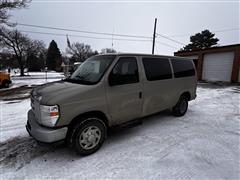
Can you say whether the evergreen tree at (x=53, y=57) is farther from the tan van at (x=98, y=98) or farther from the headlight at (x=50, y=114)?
the headlight at (x=50, y=114)

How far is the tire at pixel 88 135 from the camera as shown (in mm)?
2696

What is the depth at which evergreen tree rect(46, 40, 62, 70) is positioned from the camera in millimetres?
57075

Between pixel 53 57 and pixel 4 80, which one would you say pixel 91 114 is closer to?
pixel 4 80

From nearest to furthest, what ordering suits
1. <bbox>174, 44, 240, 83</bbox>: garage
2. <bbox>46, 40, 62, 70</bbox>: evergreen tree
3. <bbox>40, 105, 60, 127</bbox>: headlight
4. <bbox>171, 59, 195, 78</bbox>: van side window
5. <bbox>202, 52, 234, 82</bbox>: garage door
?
<bbox>40, 105, 60, 127</bbox>: headlight < <bbox>171, 59, 195, 78</bbox>: van side window < <bbox>174, 44, 240, 83</bbox>: garage < <bbox>202, 52, 234, 82</bbox>: garage door < <bbox>46, 40, 62, 70</bbox>: evergreen tree

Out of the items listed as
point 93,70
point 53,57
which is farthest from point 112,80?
point 53,57

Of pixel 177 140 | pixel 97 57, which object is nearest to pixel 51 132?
pixel 97 57

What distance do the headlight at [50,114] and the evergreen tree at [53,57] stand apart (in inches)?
2349

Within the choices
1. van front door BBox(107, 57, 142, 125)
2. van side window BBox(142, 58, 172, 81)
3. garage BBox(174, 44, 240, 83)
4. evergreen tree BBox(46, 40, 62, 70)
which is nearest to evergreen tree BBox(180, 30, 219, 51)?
garage BBox(174, 44, 240, 83)

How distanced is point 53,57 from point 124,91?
204ft

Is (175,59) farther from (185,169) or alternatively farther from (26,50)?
(26,50)

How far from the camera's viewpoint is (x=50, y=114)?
2.41 m

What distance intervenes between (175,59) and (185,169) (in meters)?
3.16

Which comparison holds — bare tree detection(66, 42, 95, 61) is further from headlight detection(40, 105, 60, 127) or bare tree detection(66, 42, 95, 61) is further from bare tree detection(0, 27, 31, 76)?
headlight detection(40, 105, 60, 127)

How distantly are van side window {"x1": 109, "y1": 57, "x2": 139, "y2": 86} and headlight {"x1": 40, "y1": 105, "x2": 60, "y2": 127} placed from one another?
1130 mm
